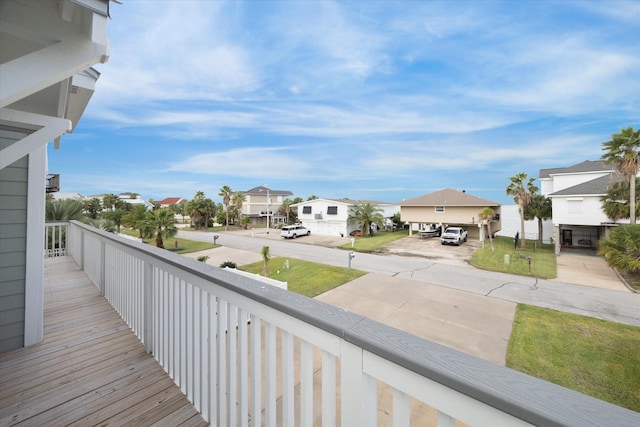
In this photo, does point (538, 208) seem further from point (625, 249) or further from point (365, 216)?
point (365, 216)

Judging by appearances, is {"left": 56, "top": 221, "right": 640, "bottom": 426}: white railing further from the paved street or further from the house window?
the house window

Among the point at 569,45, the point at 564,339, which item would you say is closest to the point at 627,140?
the point at 569,45

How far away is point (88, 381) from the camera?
229 cm

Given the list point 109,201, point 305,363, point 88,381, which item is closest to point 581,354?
point 305,363

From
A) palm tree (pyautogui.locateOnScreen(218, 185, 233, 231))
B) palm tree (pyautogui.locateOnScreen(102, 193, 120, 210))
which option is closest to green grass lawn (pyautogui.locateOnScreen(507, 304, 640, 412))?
palm tree (pyautogui.locateOnScreen(218, 185, 233, 231))

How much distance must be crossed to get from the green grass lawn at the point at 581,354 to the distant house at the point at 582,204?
1218 centimetres

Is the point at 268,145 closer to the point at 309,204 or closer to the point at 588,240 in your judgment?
the point at 309,204

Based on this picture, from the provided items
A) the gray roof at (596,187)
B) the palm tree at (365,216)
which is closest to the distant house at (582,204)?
the gray roof at (596,187)

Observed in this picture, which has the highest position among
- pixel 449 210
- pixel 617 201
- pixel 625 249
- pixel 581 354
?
pixel 617 201

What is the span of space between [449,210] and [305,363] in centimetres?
2632

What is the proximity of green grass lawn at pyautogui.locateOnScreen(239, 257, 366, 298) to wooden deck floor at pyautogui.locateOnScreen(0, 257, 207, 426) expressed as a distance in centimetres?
705

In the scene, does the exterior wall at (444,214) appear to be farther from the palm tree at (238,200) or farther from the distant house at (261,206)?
the palm tree at (238,200)

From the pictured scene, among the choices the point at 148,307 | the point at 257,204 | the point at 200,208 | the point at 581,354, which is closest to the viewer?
the point at 148,307

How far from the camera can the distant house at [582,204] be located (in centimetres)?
1617
